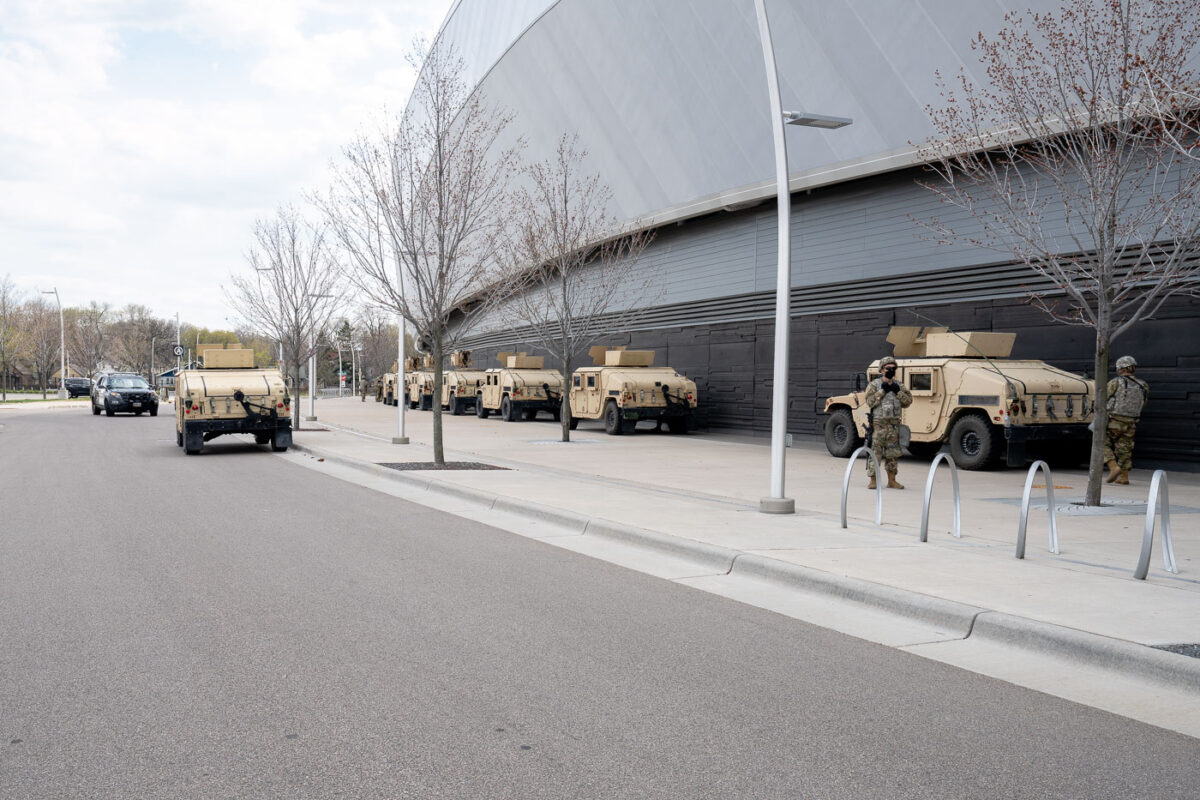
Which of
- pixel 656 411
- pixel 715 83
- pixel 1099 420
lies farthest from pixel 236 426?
pixel 1099 420

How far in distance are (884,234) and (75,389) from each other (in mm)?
73086

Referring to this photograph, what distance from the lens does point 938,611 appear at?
6.75m

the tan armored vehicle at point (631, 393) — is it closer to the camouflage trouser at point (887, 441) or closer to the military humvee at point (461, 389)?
the camouflage trouser at point (887, 441)

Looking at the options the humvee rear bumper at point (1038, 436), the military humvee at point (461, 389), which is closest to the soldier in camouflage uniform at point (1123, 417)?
the humvee rear bumper at point (1038, 436)

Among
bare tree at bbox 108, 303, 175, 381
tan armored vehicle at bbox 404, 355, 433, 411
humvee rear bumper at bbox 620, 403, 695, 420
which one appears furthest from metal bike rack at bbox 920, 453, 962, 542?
bare tree at bbox 108, 303, 175, 381

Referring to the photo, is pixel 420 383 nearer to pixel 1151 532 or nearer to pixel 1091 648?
pixel 1151 532

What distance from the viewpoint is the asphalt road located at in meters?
4.07

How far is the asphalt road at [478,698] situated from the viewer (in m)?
4.07

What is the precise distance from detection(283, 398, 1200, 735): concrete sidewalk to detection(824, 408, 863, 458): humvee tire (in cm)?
143

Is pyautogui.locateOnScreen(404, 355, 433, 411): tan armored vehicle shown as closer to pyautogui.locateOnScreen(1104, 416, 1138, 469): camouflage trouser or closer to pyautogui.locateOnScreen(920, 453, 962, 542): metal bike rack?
pyautogui.locateOnScreen(1104, 416, 1138, 469): camouflage trouser

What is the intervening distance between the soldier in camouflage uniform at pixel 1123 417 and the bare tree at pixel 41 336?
74.1 meters

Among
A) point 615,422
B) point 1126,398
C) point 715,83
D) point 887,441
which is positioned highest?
point 715,83

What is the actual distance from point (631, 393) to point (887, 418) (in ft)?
43.1

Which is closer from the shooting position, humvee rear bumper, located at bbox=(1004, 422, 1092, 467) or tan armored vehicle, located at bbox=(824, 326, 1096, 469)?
humvee rear bumper, located at bbox=(1004, 422, 1092, 467)
